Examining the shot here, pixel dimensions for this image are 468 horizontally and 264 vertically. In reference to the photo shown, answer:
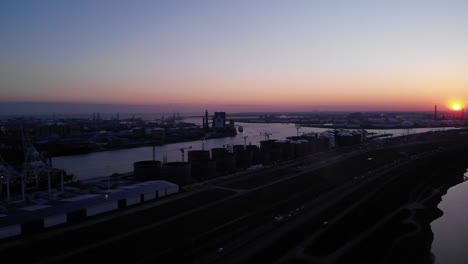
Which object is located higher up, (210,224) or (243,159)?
(243,159)

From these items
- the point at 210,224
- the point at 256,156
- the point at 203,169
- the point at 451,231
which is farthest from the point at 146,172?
the point at 451,231

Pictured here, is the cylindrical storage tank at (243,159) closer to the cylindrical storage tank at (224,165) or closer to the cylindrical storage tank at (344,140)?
the cylindrical storage tank at (224,165)

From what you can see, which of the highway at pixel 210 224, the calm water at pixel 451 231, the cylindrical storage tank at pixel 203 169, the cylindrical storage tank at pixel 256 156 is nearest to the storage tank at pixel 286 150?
the cylindrical storage tank at pixel 256 156

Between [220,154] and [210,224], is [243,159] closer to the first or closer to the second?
[220,154]

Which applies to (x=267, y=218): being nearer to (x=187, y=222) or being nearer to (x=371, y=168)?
(x=187, y=222)

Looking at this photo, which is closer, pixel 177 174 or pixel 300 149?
pixel 177 174
